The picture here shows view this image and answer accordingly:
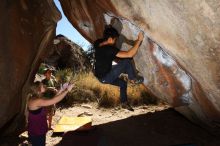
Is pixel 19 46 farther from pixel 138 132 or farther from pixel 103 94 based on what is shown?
pixel 103 94

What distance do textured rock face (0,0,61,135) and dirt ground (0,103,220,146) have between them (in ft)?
3.57

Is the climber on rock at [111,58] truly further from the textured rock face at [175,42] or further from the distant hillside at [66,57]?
the distant hillside at [66,57]

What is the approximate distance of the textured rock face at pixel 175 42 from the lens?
517 centimetres

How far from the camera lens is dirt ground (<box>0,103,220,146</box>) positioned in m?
7.99

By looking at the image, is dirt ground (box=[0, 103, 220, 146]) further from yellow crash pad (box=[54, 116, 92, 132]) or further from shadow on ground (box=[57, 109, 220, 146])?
yellow crash pad (box=[54, 116, 92, 132])

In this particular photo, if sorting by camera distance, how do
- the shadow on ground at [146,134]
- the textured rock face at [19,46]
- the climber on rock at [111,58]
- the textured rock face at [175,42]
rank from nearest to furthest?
1. the textured rock face at [175,42]
2. the climber on rock at [111,58]
3. the textured rock face at [19,46]
4. the shadow on ground at [146,134]

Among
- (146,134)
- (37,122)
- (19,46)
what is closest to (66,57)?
(146,134)

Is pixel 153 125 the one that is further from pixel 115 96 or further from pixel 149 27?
pixel 149 27

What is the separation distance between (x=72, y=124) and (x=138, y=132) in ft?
5.35

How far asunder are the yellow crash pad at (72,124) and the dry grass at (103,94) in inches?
102

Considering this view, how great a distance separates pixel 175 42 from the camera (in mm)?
5918

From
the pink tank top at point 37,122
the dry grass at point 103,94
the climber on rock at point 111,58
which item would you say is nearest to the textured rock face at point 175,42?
the climber on rock at point 111,58

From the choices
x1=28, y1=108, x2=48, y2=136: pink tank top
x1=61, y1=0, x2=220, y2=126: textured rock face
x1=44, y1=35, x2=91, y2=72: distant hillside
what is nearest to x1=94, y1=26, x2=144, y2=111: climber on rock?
x1=61, y1=0, x2=220, y2=126: textured rock face

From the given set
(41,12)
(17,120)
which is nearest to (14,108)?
(17,120)
